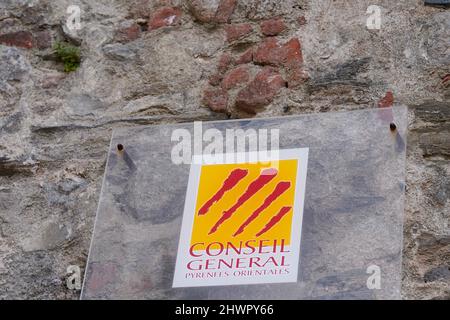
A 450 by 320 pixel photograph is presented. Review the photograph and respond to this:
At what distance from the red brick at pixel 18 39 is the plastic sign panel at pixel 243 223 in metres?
0.68

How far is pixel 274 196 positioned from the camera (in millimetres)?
2250

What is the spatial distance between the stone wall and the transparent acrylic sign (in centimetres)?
6

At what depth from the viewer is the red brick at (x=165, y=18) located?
2641 mm

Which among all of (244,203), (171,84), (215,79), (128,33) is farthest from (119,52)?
(244,203)

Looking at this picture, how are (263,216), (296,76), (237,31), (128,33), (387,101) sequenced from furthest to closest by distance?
(128,33), (237,31), (296,76), (387,101), (263,216)

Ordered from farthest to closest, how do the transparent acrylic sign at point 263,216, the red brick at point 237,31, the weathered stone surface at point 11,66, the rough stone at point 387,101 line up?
1. the weathered stone surface at point 11,66
2. the red brick at point 237,31
3. the rough stone at point 387,101
4. the transparent acrylic sign at point 263,216

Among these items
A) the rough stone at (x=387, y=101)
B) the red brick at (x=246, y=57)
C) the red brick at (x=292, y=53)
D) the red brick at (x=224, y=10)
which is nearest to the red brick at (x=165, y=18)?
the red brick at (x=224, y=10)

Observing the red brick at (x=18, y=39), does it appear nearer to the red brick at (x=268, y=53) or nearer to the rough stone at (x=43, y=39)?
the rough stone at (x=43, y=39)

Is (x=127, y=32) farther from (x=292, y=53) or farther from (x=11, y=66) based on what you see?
(x=292, y=53)

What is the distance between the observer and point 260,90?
2451 millimetres

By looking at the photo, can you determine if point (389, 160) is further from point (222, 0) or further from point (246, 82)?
point (222, 0)

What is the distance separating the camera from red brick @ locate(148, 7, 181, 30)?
2.64m

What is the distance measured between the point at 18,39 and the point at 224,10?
23.1 inches

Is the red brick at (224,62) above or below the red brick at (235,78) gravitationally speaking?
above
